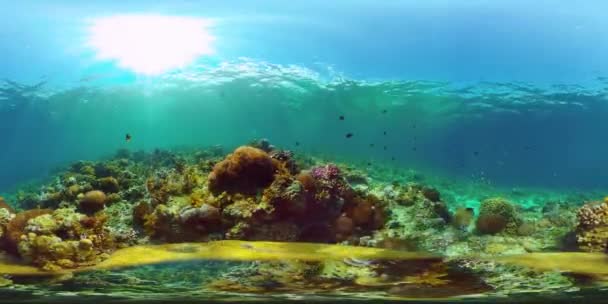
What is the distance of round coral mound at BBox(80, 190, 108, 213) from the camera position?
1152 cm

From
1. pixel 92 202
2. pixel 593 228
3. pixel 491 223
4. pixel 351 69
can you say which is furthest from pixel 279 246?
pixel 351 69

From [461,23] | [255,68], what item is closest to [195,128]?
[255,68]

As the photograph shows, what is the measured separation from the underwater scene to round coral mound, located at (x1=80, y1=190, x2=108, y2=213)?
1.9 inches

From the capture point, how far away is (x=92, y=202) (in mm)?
11555

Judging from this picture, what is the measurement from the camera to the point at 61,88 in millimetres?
36344

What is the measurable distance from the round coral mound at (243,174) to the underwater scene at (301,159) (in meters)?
0.05

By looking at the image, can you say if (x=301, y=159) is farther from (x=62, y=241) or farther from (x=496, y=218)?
(x=62, y=241)

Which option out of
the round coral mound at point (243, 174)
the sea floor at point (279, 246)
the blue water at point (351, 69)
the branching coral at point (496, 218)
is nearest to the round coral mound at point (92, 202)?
the sea floor at point (279, 246)

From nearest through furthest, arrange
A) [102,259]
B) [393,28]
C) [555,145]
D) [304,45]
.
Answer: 1. [102,259]
2. [304,45]
3. [393,28]
4. [555,145]

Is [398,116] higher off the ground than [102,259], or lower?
higher

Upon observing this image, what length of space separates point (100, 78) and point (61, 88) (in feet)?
12.9

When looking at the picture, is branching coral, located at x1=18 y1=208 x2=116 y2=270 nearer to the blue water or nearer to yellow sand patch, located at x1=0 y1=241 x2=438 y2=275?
yellow sand patch, located at x1=0 y1=241 x2=438 y2=275

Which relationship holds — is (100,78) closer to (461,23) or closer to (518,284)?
(461,23)

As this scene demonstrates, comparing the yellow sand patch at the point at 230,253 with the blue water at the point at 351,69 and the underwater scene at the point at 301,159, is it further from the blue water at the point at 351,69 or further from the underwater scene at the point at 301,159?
the blue water at the point at 351,69
